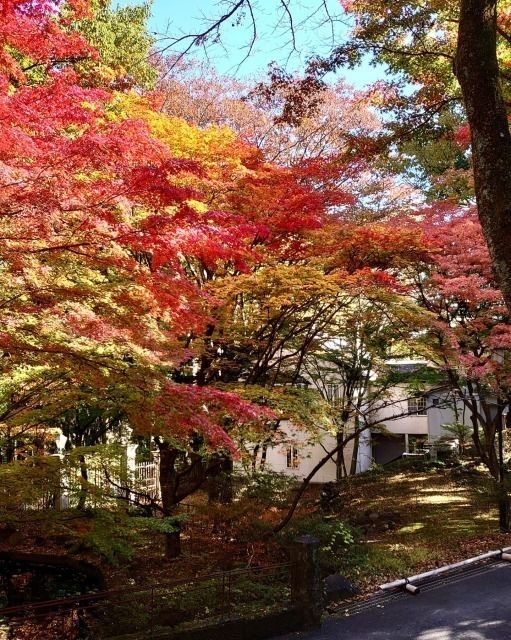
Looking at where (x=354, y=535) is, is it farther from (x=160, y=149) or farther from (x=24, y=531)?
(x=160, y=149)

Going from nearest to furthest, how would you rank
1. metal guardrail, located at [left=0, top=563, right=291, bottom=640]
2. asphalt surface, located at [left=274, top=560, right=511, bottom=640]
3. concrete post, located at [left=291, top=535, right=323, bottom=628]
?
metal guardrail, located at [left=0, top=563, right=291, bottom=640] → asphalt surface, located at [left=274, top=560, right=511, bottom=640] → concrete post, located at [left=291, top=535, right=323, bottom=628]

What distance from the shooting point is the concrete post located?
23.5 feet

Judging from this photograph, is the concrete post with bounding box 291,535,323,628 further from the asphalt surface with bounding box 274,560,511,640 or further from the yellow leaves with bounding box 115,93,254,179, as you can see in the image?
the yellow leaves with bounding box 115,93,254,179

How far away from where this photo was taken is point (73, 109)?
6.05 meters

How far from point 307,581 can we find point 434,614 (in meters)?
1.92

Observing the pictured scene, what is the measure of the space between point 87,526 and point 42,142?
520 centimetres

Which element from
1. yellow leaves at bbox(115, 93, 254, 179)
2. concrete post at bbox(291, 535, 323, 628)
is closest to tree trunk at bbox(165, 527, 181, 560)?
concrete post at bbox(291, 535, 323, 628)

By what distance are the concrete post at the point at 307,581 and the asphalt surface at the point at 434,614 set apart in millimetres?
220

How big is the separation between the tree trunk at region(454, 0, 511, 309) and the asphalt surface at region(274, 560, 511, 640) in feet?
17.4

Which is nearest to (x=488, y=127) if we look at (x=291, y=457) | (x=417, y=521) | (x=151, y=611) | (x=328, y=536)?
(x=151, y=611)

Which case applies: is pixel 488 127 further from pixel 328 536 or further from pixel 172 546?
pixel 172 546

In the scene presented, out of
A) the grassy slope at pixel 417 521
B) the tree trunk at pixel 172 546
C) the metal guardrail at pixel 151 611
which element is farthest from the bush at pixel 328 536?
the tree trunk at pixel 172 546

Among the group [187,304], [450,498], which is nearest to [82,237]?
[187,304]

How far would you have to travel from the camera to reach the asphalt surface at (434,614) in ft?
22.3
